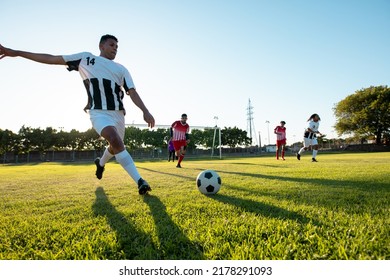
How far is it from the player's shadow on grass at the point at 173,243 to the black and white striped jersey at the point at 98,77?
2.47m

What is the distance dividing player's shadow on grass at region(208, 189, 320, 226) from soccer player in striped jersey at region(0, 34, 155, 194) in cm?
160

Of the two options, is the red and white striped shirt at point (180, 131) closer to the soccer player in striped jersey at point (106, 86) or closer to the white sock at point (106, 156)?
the white sock at point (106, 156)

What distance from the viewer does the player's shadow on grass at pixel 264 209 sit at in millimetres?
2195

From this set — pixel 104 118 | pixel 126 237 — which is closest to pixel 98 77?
pixel 104 118

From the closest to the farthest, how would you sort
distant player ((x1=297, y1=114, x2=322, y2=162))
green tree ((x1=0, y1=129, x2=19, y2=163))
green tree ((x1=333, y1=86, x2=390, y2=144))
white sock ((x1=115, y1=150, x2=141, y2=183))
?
white sock ((x1=115, y1=150, x2=141, y2=183)) < distant player ((x1=297, y1=114, x2=322, y2=162)) < green tree ((x1=0, y1=129, x2=19, y2=163)) < green tree ((x1=333, y1=86, x2=390, y2=144))

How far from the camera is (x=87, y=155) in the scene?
51.3 meters

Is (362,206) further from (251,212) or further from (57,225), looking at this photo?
(57,225)

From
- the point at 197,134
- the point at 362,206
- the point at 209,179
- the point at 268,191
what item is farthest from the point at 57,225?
the point at 197,134

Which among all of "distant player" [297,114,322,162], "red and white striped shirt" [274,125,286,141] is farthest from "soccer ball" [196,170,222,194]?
"red and white striped shirt" [274,125,286,141]

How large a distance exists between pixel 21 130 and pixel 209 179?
58.6 meters

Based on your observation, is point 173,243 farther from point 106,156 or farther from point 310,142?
point 310,142

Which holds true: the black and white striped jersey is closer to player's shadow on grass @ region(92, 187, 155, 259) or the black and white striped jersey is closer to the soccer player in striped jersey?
the soccer player in striped jersey

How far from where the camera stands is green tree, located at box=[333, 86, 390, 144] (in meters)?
49.3

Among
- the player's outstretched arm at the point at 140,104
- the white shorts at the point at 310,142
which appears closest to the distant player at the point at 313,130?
the white shorts at the point at 310,142
